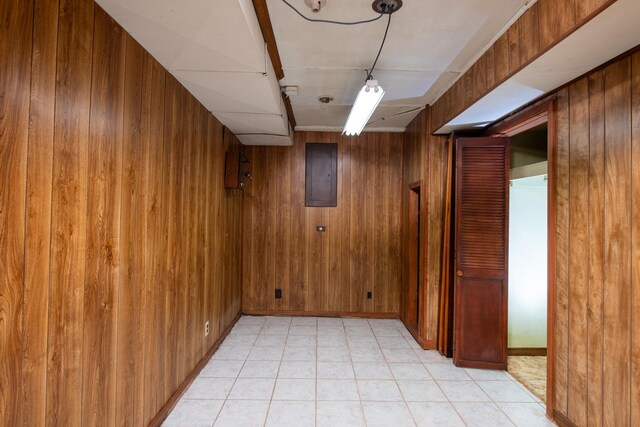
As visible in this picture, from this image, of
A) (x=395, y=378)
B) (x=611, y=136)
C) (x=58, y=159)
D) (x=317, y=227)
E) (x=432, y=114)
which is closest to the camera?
(x=58, y=159)

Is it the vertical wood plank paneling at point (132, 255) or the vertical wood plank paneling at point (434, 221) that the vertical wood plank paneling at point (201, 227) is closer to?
the vertical wood plank paneling at point (132, 255)

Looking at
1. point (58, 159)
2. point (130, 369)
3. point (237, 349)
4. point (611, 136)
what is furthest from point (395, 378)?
point (58, 159)

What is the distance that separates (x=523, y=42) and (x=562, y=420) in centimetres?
246

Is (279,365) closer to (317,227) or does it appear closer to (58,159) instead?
(317,227)

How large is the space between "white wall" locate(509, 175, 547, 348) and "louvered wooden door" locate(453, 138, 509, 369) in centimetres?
58

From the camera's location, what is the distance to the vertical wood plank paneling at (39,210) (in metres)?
1.08

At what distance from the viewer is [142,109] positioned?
1775mm

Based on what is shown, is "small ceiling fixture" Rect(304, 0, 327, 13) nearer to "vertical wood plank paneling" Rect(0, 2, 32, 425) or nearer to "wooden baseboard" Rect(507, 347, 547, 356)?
"vertical wood plank paneling" Rect(0, 2, 32, 425)

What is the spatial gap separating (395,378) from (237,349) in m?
1.64

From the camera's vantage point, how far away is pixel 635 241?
1.57 metres

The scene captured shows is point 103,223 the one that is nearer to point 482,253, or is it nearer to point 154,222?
point 154,222

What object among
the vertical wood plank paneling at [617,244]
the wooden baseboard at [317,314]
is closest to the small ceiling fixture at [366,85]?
the vertical wood plank paneling at [617,244]

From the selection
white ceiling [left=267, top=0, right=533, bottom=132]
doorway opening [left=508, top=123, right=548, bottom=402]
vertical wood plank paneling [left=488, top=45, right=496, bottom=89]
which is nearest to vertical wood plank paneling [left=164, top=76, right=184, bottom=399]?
white ceiling [left=267, top=0, right=533, bottom=132]

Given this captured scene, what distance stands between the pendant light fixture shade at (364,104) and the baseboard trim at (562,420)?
258cm
